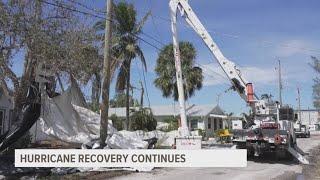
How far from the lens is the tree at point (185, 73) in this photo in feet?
158

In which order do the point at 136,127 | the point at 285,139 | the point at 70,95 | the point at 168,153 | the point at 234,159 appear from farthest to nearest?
the point at 136,127, the point at 70,95, the point at 285,139, the point at 234,159, the point at 168,153

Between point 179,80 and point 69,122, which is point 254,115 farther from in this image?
point 69,122

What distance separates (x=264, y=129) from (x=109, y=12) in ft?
30.3

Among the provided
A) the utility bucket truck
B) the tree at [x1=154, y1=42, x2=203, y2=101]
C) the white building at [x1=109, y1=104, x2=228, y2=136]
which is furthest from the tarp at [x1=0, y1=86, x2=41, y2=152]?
the white building at [x1=109, y1=104, x2=228, y2=136]

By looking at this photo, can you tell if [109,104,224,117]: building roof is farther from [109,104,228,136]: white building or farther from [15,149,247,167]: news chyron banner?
[15,149,247,167]: news chyron banner

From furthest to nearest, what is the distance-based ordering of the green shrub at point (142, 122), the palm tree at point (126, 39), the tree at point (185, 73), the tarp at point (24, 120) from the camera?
the tree at point (185, 73) < the green shrub at point (142, 122) < the palm tree at point (126, 39) < the tarp at point (24, 120)

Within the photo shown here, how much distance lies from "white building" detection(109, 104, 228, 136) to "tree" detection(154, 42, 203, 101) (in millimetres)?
8081

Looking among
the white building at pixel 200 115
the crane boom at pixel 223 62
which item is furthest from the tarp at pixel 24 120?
the white building at pixel 200 115

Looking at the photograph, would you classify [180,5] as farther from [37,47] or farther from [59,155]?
[59,155]

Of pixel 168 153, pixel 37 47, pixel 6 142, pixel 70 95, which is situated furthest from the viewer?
pixel 70 95

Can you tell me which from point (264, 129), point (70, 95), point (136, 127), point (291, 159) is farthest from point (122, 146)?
point (136, 127)

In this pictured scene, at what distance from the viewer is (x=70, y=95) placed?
993 inches

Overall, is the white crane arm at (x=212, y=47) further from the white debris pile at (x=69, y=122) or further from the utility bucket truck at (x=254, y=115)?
the white debris pile at (x=69, y=122)

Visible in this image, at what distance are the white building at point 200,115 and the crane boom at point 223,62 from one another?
1212 inches
